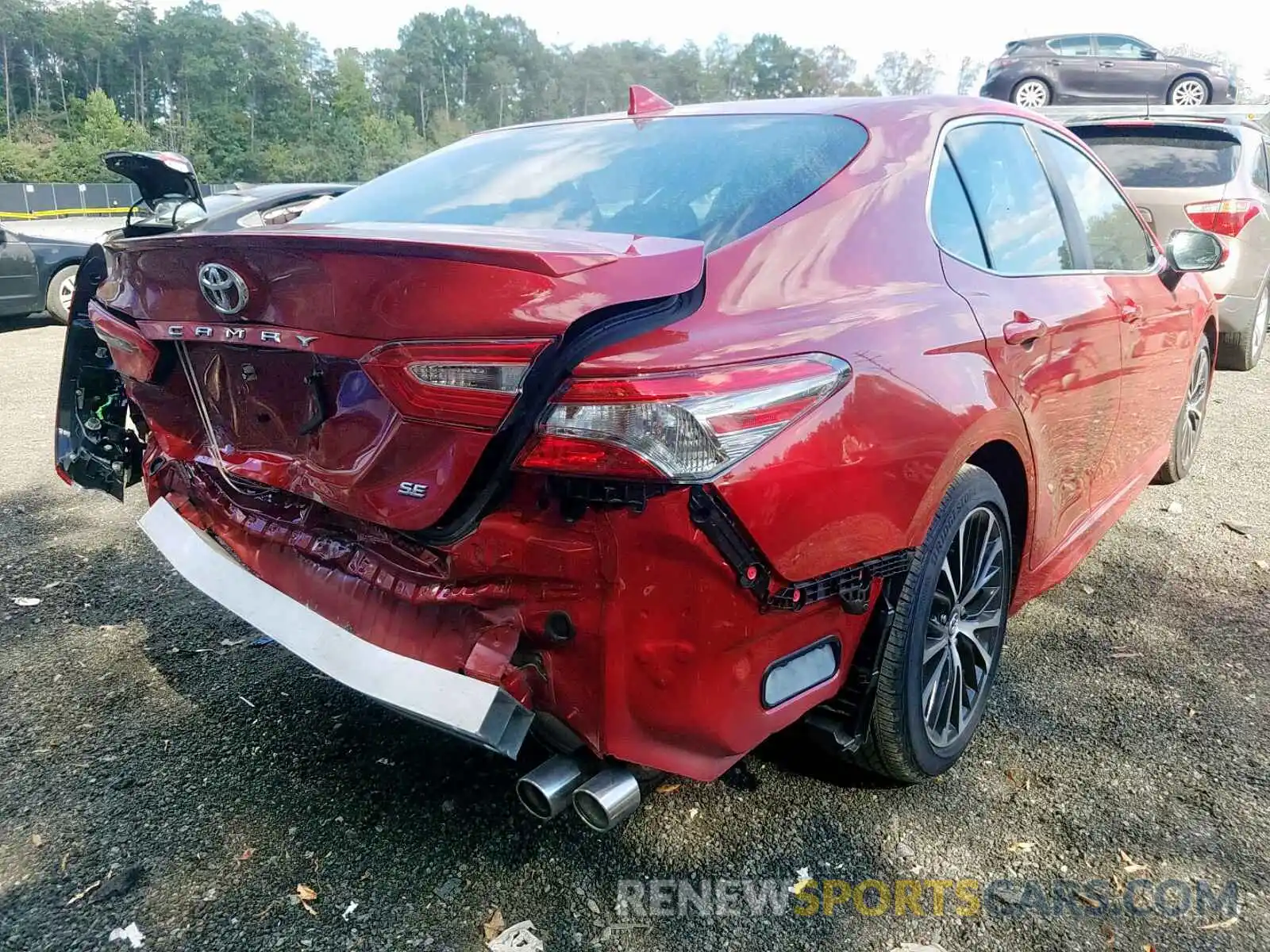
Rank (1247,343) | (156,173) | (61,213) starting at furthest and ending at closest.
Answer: (61,213)
(1247,343)
(156,173)

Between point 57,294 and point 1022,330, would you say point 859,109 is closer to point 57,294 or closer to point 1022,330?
point 1022,330

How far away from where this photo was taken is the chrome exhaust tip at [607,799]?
1.75m

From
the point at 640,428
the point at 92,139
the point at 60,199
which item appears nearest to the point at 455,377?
the point at 640,428

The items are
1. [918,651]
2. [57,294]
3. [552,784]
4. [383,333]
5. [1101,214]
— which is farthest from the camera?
[57,294]

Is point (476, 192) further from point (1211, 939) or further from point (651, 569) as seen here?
point (1211, 939)

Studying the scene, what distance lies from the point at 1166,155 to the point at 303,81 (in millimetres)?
106803

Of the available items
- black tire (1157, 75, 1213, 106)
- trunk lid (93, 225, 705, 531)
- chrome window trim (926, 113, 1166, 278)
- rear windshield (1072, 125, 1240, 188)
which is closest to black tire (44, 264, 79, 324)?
trunk lid (93, 225, 705, 531)

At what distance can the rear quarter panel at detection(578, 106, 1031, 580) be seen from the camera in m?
1.65

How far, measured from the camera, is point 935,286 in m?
2.17

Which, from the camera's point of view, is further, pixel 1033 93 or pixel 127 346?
pixel 1033 93

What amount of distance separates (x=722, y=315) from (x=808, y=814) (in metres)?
1.30

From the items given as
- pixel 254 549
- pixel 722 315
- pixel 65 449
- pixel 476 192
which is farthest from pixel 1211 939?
pixel 65 449

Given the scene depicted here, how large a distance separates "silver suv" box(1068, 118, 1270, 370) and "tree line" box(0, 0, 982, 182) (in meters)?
77.5

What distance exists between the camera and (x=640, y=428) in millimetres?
1538
